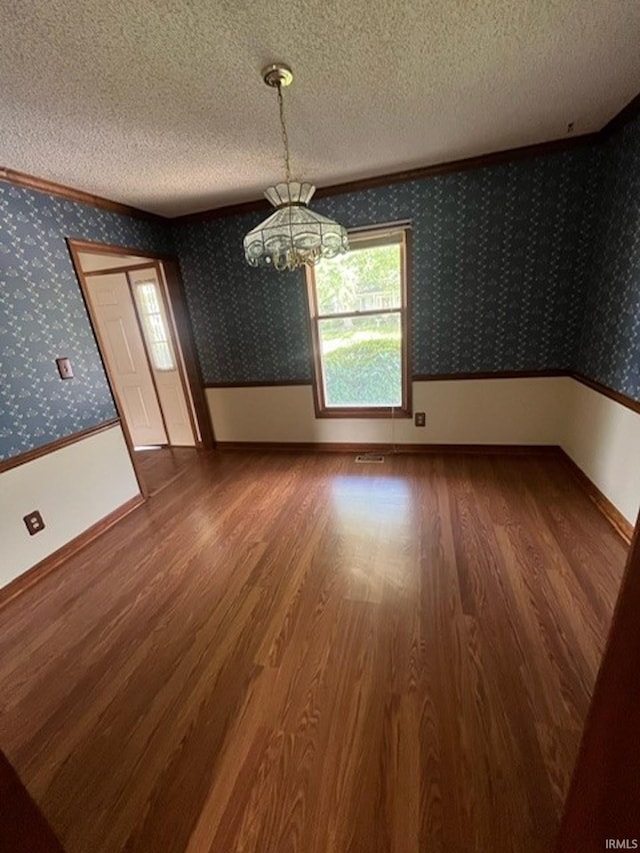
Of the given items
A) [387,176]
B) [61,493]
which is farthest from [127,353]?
[387,176]

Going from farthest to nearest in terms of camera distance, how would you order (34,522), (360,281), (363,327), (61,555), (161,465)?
1. (161,465)
2. (363,327)
3. (360,281)
4. (61,555)
5. (34,522)

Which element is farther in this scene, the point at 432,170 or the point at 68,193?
the point at 432,170

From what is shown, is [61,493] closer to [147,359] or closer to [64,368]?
[64,368]

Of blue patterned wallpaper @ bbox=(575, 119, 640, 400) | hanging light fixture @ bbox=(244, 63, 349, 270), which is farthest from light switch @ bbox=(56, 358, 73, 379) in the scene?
blue patterned wallpaper @ bbox=(575, 119, 640, 400)

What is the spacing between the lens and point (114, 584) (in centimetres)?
203

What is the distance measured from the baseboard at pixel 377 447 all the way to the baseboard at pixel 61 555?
1300 mm

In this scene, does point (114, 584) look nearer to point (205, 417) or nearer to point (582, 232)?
point (205, 417)

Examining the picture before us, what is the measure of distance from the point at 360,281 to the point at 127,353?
9.42ft

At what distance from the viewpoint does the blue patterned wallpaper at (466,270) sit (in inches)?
100.0

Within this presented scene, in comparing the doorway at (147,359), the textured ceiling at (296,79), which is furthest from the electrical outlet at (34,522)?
the textured ceiling at (296,79)

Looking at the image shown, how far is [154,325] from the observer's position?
388 centimetres

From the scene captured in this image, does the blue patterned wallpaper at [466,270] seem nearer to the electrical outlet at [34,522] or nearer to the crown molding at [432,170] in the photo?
the crown molding at [432,170]

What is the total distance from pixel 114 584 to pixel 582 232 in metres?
3.92

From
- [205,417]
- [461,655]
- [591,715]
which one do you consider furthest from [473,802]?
[205,417]
